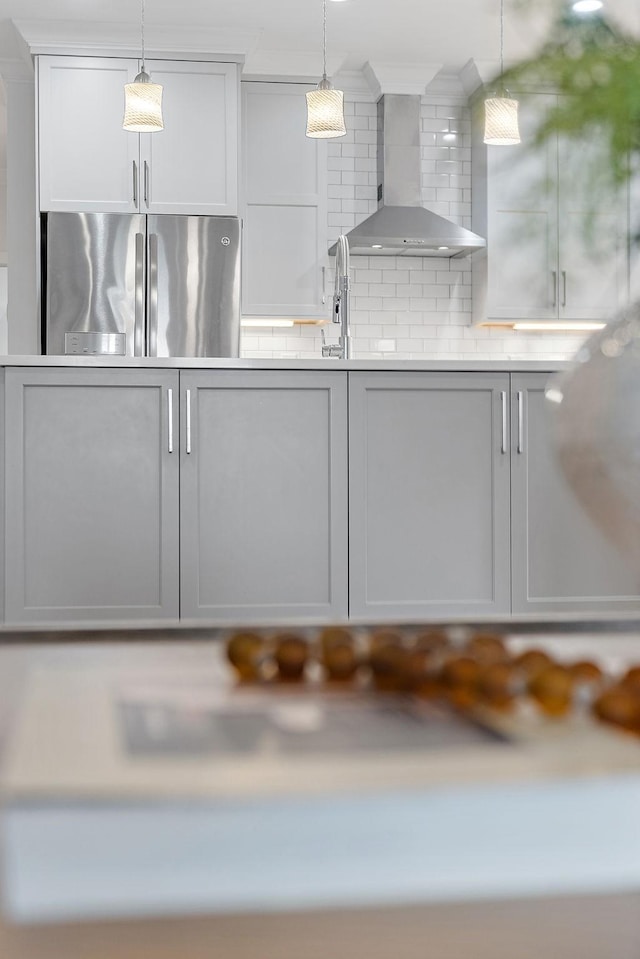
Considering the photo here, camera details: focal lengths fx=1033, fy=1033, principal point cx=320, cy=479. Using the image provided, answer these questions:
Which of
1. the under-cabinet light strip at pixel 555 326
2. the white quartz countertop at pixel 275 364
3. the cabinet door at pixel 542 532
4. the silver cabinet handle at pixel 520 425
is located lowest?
the cabinet door at pixel 542 532

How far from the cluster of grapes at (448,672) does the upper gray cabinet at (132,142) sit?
5237mm

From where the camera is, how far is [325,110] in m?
4.63

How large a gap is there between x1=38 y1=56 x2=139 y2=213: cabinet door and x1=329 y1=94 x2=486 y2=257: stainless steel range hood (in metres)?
1.30

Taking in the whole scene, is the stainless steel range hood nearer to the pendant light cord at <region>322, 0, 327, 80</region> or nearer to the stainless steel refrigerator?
the pendant light cord at <region>322, 0, 327, 80</region>

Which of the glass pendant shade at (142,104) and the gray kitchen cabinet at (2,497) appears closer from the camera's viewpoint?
the gray kitchen cabinet at (2,497)

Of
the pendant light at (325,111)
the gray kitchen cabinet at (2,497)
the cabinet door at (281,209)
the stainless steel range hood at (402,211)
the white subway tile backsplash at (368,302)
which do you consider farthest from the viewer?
the white subway tile backsplash at (368,302)

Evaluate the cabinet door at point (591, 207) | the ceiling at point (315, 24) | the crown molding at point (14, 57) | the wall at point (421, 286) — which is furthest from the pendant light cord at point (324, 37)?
the cabinet door at point (591, 207)

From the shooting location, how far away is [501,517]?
11.3 ft

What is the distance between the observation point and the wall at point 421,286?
636 cm

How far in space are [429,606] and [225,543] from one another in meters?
0.71

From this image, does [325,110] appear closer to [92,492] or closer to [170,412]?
[170,412]

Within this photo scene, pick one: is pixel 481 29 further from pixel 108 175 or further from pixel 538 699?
pixel 538 699

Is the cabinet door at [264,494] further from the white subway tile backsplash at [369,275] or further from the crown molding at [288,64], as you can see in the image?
the crown molding at [288,64]

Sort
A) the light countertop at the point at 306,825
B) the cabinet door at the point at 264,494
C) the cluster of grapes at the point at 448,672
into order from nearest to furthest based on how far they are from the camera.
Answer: the light countertop at the point at 306,825, the cluster of grapes at the point at 448,672, the cabinet door at the point at 264,494
